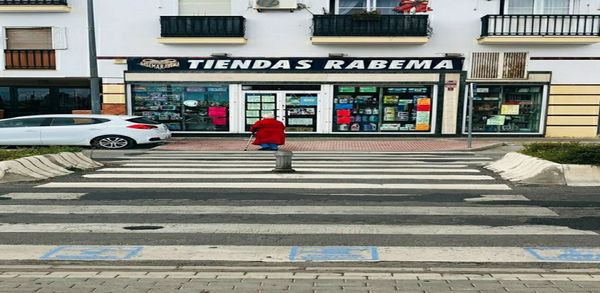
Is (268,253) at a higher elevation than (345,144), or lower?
higher

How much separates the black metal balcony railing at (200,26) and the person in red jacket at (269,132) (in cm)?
582

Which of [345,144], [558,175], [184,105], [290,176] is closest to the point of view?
[558,175]

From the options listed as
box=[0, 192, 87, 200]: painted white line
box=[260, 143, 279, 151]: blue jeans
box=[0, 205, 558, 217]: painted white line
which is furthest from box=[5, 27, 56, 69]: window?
box=[0, 205, 558, 217]: painted white line

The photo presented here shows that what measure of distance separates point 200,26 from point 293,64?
414 centimetres

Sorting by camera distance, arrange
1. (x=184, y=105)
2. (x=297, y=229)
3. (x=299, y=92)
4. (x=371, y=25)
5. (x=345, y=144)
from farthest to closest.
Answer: (x=184, y=105), (x=299, y=92), (x=371, y=25), (x=345, y=144), (x=297, y=229)

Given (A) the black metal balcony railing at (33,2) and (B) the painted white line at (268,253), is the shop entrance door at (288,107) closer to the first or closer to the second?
(A) the black metal balcony railing at (33,2)

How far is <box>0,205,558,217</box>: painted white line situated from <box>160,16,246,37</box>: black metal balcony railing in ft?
47.0

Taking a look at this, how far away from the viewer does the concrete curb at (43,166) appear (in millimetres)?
9609

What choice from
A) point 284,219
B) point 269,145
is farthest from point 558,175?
point 269,145

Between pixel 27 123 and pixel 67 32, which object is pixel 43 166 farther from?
pixel 67 32

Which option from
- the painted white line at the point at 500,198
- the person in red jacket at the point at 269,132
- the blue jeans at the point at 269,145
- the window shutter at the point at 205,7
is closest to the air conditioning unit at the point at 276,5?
the window shutter at the point at 205,7

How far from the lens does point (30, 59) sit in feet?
70.2

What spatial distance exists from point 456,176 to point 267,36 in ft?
41.4

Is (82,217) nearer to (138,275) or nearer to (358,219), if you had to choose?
(138,275)
